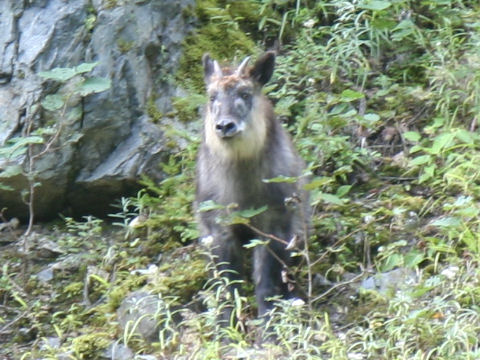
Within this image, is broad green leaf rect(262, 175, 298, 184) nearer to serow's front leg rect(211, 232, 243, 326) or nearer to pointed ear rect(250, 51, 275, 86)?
serow's front leg rect(211, 232, 243, 326)

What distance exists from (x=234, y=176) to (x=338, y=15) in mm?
2864

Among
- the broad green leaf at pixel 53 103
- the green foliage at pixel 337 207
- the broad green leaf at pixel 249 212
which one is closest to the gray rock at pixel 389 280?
the green foliage at pixel 337 207

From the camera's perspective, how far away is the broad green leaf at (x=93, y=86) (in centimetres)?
871

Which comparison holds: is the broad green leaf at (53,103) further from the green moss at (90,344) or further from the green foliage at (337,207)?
the green moss at (90,344)

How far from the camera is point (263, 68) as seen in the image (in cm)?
835

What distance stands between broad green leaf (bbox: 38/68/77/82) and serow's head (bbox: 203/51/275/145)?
0.95 meters

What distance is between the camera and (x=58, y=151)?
9.11 m

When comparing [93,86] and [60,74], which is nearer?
[60,74]

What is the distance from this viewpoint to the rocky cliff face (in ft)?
29.9

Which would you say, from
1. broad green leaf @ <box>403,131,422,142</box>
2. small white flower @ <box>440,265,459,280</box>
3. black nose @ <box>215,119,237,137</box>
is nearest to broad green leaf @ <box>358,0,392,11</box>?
broad green leaf @ <box>403,131,422,142</box>

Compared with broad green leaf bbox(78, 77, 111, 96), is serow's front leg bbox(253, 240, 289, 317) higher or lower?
lower

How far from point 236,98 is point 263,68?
39 cm

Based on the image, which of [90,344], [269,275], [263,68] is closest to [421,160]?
[263,68]

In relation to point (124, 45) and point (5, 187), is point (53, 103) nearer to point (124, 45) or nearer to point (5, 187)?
point (5, 187)
